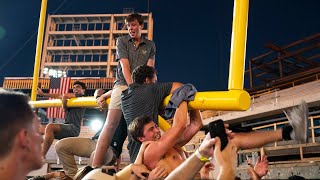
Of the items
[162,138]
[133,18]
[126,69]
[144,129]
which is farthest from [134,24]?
[162,138]

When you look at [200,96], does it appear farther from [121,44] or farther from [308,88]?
[308,88]

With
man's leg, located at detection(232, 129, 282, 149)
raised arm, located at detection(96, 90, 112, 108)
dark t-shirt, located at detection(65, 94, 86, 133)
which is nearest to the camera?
man's leg, located at detection(232, 129, 282, 149)

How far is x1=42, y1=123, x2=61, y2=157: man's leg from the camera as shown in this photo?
4238mm

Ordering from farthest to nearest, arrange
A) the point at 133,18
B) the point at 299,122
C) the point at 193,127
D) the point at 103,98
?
the point at 103,98
the point at 133,18
the point at 193,127
the point at 299,122

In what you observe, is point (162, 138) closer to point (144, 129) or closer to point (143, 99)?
point (144, 129)

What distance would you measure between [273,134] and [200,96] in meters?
0.59

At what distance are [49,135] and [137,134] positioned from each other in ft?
6.20

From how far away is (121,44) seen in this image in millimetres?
3457

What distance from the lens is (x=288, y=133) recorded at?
2.10 meters

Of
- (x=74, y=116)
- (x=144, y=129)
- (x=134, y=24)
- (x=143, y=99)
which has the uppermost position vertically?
(x=134, y=24)

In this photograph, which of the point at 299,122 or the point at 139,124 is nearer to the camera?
the point at 299,122

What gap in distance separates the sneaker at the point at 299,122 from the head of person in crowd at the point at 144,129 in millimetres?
1152

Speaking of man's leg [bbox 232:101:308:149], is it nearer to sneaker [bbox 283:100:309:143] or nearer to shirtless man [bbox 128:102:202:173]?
sneaker [bbox 283:100:309:143]

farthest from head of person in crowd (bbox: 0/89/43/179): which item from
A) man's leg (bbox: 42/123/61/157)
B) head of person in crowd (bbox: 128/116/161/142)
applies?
man's leg (bbox: 42/123/61/157)
